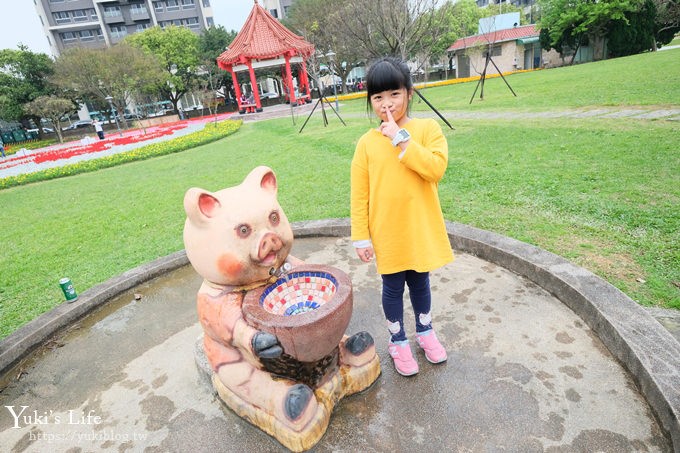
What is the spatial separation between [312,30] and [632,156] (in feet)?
99.5

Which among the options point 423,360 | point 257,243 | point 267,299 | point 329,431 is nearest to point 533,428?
point 423,360

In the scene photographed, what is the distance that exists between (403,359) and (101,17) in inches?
2006

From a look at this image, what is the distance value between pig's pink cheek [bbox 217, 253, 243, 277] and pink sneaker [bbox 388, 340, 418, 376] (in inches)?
44.3

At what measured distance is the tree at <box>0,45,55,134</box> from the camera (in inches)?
1128

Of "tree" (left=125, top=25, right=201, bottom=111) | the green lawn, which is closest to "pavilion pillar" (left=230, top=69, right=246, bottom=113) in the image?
"tree" (left=125, top=25, right=201, bottom=111)

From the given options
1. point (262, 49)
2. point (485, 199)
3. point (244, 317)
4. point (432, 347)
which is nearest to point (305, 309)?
point (244, 317)

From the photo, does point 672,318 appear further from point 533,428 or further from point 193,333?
point 193,333

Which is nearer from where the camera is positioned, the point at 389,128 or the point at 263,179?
the point at 389,128

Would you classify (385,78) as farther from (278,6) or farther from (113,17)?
(278,6)

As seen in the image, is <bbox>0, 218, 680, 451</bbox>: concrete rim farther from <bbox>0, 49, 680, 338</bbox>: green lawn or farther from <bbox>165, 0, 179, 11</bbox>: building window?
<bbox>165, 0, 179, 11</bbox>: building window

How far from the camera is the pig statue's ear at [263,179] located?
235 cm

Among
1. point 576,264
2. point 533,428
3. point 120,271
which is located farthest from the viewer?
point 120,271

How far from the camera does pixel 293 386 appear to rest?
6.88 ft

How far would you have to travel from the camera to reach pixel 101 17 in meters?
40.9
